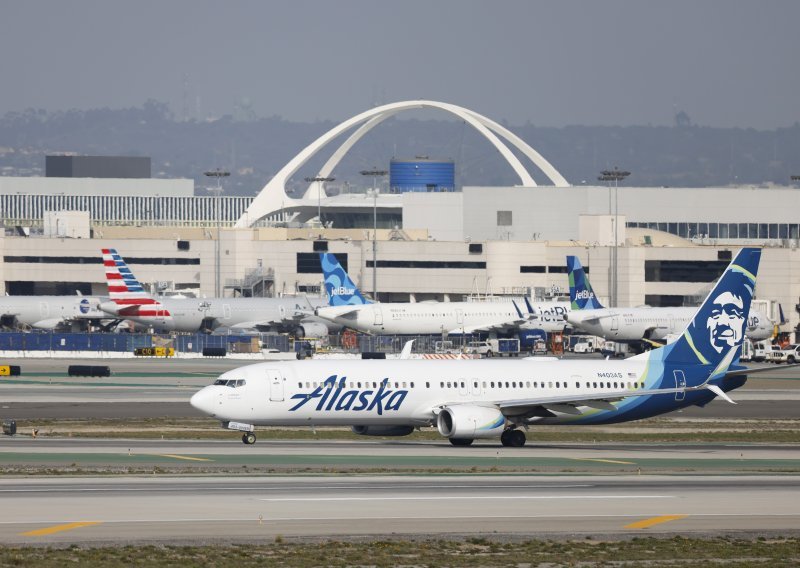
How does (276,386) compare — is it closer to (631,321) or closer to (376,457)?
(376,457)

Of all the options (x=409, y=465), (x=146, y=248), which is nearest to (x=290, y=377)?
(x=409, y=465)

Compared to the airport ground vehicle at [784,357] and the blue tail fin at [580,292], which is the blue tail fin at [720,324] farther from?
the blue tail fin at [580,292]

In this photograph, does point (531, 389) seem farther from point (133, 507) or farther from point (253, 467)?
point (133, 507)

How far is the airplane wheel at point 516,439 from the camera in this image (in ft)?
198

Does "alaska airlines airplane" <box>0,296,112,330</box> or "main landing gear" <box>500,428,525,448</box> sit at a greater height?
"alaska airlines airplane" <box>0,296,112,330</box>

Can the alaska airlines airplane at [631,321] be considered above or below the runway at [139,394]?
above

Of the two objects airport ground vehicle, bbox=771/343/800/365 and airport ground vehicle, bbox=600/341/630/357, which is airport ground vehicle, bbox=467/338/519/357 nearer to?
airport ground vehicle, bbox=600/341/630/357

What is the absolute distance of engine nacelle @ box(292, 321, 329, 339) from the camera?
504ft

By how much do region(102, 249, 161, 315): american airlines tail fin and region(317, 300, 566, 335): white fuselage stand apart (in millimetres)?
18864

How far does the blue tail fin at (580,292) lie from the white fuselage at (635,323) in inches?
46.6

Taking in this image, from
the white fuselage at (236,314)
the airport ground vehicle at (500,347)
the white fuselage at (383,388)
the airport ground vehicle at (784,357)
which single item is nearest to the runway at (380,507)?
the white fuselage at (383,388)

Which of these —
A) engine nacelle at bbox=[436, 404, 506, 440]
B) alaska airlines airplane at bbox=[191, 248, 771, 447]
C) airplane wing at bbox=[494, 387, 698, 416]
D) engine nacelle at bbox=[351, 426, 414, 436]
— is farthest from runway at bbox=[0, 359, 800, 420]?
engine nacelle at bbox=[436, 404, 506, 440]

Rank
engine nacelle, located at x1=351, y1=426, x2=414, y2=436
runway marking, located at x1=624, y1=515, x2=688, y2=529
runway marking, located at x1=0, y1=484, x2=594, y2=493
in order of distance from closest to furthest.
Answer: runway marking, located at x1=624, y1=515, x2=688, y2=529, runway marking, located at x1=0, y1=484, x2=594, y2=493, engine nacelle, located at x1=351, y1=426, x2=414, y2=436

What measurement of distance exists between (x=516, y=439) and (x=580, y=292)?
8650 cm
